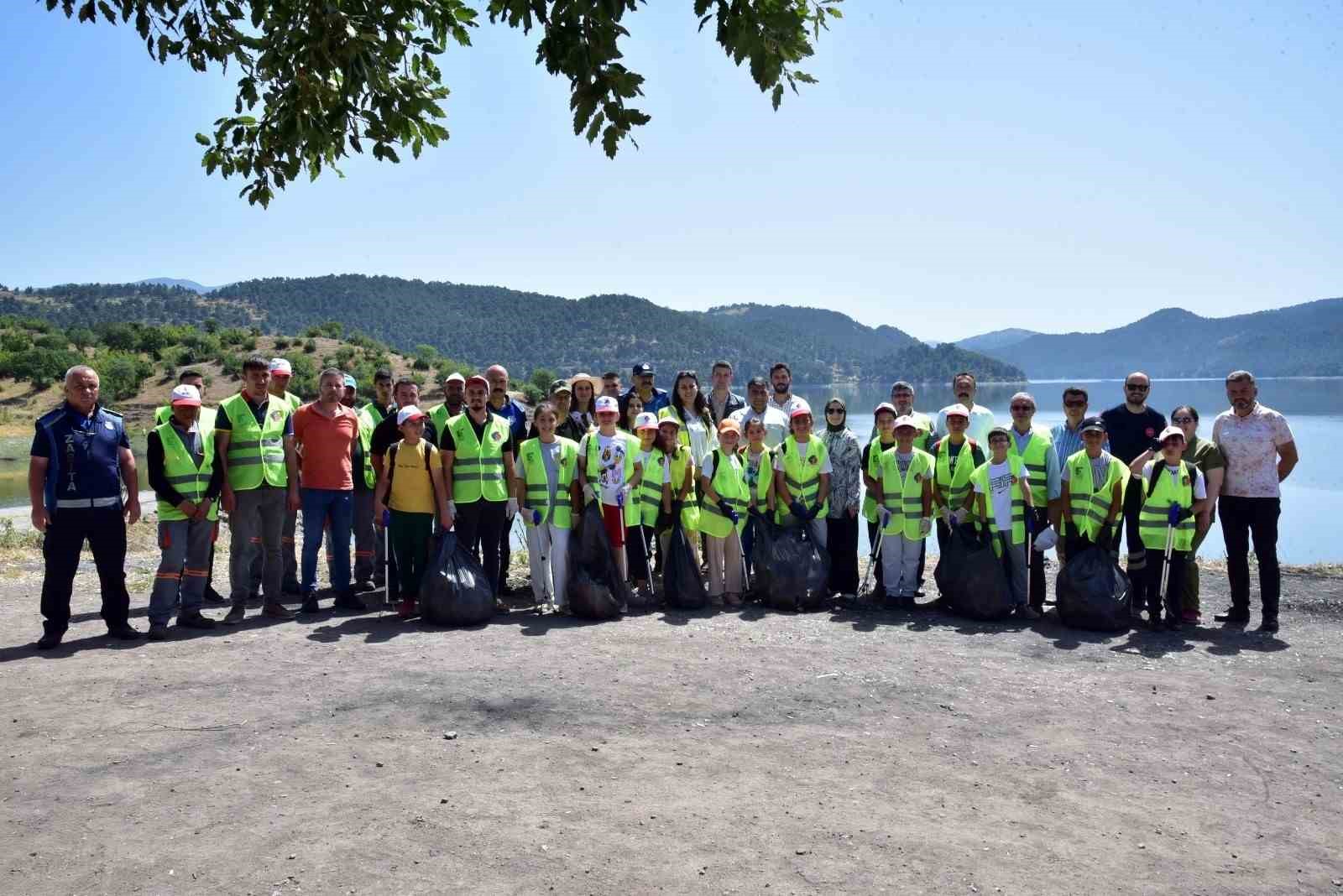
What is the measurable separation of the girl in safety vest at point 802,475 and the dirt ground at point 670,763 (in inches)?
54.6

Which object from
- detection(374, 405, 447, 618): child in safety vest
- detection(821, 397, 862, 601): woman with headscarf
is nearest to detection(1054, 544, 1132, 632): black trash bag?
detection(821, 397, 862, 601): woman with headscarf

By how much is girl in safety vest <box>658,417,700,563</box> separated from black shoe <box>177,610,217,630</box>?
3.64 meters

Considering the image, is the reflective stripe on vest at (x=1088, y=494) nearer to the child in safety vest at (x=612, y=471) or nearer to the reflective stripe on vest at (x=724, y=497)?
the reflective stripe on vest at (x=724, y=497)

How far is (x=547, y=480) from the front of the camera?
27.3 ft

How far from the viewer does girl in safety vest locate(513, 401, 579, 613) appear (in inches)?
327

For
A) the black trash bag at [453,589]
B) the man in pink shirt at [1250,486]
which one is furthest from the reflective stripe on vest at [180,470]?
the man in pink shirt at [1250,486]

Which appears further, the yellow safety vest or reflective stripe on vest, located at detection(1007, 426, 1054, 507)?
the yellow safety vest

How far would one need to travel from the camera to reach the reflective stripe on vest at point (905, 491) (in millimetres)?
8500

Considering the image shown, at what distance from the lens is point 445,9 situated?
182 inches

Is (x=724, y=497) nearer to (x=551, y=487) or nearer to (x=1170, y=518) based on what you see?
(x=551, y=487)

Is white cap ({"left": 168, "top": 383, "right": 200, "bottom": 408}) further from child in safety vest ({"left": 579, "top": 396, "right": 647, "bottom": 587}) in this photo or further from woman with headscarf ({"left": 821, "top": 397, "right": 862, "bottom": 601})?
woman with headscarf ({"left": 821, "top": 397, "right": 862, "bottom": 601})

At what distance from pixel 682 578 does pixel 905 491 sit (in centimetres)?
201

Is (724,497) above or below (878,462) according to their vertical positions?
below

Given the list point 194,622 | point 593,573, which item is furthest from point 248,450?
point 593,573
